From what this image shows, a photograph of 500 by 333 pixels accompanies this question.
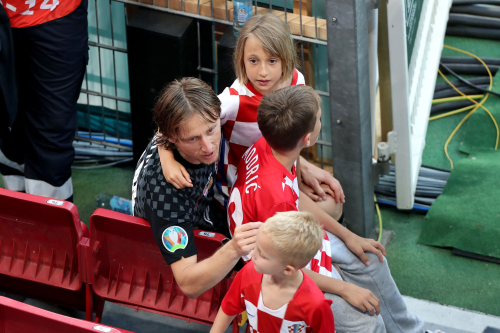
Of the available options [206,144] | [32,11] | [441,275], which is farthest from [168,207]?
[441,275]

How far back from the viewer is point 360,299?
2008mm

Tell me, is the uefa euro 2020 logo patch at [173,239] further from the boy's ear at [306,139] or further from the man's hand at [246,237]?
the boy's ear at [306,139]

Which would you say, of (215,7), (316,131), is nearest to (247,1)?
(215,7)

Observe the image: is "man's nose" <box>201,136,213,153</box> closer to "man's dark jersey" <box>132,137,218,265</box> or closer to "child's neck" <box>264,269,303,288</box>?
"man's dark jersey" <box>132,137,218,265</box>

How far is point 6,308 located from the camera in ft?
5.65

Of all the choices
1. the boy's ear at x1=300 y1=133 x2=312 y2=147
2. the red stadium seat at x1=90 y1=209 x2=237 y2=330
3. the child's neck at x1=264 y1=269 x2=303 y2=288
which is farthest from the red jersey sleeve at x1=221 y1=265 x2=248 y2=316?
the boy's ear at x1=300 y1=133 x2=312 y2=147

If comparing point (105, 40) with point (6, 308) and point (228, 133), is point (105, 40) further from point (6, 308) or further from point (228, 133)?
point (6, 308)

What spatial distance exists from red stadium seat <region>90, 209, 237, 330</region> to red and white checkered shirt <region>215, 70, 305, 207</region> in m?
0.40

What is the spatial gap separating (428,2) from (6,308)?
3161 millimetres

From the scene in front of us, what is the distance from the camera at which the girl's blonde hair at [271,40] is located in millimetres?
2232

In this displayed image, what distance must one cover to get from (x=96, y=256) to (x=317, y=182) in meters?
0.99

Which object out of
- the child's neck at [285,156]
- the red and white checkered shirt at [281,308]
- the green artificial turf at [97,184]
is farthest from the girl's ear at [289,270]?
the green artificial turf at [97,184]

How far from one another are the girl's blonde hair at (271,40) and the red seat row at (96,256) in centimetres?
76

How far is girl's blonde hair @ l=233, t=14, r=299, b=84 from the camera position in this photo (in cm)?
223
